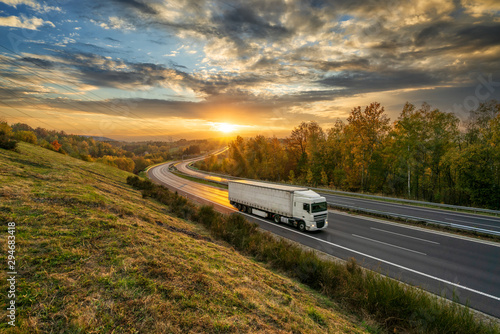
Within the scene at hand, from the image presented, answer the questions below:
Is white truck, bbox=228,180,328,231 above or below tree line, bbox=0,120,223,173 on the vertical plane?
below

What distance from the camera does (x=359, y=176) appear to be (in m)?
42.2

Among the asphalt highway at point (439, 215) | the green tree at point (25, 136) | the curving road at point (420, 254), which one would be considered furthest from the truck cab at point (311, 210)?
the green tree at point (25, 136)

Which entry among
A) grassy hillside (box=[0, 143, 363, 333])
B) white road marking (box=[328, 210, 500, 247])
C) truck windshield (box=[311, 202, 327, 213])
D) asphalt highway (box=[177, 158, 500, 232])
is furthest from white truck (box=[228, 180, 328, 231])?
asphalt highway (box=[177, 158, 500, 232])

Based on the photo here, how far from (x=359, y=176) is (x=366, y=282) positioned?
37956mm

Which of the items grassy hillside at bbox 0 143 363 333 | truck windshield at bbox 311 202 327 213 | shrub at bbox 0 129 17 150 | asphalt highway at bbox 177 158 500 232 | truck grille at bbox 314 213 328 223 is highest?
shrub at bbox 0 129 17 150

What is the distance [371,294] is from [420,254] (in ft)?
30.0

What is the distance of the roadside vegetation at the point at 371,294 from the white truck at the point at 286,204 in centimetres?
560

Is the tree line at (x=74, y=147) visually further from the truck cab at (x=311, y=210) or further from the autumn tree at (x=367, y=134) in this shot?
the autumn tree at (x=367, y=134)

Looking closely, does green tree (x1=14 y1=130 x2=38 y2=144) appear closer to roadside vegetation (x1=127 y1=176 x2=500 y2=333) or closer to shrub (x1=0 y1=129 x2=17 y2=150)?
shrub (x1=0 y1=129 x2=17 y2=150)

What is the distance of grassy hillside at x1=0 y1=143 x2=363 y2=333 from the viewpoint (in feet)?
14.4

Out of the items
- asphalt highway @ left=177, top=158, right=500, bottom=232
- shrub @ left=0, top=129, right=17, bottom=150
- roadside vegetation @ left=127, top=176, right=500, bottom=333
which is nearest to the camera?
roadside vegetation @ left=127, top=176, right=500, bottom=333

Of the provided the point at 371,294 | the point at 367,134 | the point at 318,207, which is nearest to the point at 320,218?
the point at 318,207

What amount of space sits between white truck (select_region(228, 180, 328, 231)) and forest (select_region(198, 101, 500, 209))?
24.9 metres

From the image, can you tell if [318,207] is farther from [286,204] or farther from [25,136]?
[25,136]
